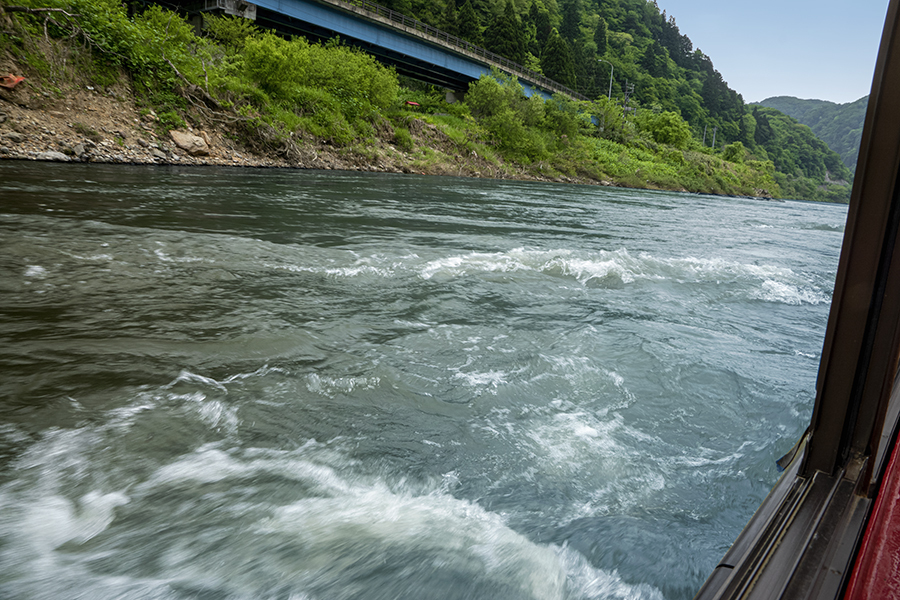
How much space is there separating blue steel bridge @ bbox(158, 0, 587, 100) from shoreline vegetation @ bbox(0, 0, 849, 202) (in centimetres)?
229

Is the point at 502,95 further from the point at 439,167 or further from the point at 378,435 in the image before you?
the point at 378,435

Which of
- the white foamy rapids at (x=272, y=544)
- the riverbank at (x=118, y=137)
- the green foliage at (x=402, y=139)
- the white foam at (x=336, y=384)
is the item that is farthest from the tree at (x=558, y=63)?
the white foamy rapids at (x=272, y=544)

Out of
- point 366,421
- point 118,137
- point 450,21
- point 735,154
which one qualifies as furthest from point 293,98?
point 735,154

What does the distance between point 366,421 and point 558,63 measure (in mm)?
78683

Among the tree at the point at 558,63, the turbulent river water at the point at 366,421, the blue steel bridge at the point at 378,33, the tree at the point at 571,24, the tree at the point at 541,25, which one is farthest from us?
the tree at the point at 571,24

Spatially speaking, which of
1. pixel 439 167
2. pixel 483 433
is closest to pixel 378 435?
pixel 483 433

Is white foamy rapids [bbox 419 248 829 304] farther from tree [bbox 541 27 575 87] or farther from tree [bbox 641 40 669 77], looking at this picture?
tree [bbox 641 40 669 77]

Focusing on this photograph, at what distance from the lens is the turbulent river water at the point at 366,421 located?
7.39 feet

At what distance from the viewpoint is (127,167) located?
16000mm

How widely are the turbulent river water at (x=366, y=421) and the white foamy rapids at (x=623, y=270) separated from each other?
0.18 meters

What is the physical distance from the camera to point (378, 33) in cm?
3850

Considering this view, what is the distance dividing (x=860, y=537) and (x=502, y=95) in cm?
4575

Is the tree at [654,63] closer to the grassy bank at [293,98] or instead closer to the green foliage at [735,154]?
the green foliage at [735,154]

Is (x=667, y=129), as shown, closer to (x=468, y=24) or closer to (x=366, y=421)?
(x=468, y=24)
